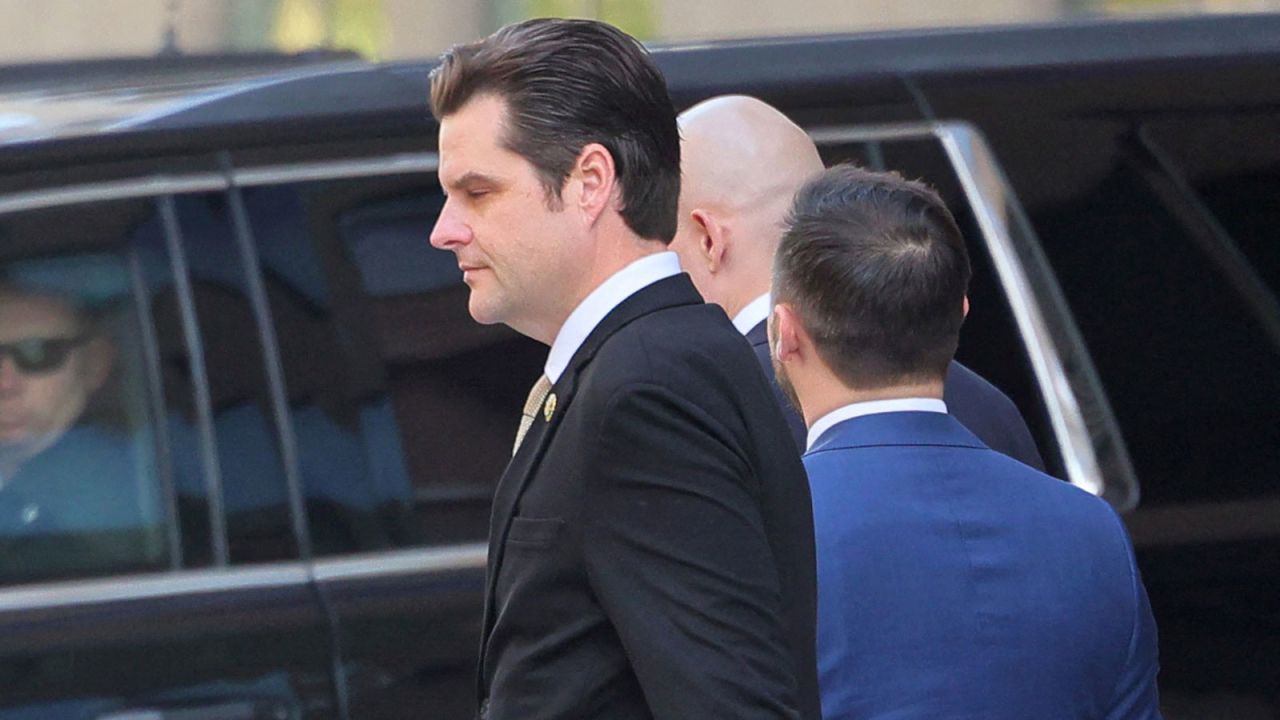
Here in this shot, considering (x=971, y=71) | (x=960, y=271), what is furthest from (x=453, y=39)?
(x=960, y=271)

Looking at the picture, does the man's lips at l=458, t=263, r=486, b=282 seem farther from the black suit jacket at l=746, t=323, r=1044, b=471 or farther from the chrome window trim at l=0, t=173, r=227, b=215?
the chrome window trim at l=0, t=173, r=227, b=215

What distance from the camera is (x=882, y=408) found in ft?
6.78

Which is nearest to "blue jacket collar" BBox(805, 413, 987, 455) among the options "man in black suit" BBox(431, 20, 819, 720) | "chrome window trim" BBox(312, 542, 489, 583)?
"man in black suit" BBox(431, 20, 819, 720)

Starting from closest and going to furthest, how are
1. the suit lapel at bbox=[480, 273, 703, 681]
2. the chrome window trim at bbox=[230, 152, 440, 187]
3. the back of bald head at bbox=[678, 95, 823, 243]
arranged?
the suit lapel at bbox=[480, 273, 703, 681] → the back of bald head at bbox=[678, 95, 823, 243] → the chrome window trim at bbox=[230, 152, 440, 187]

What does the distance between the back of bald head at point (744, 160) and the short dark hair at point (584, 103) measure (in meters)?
0.98

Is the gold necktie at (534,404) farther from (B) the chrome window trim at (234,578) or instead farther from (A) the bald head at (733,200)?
(B) the chrome window trim at (234,578)

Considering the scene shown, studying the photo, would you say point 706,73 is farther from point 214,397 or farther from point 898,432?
point 898,432

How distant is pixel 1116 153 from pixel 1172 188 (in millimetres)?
113

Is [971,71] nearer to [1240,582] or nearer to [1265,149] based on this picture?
[1265,149]

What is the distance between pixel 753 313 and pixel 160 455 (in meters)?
0.95

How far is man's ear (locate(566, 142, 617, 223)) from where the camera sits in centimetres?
176

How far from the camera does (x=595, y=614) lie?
165cm

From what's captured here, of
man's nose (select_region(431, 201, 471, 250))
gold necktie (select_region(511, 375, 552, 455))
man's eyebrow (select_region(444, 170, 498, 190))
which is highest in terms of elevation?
man's eyebrow (select_region(444, 170, 498, 190))

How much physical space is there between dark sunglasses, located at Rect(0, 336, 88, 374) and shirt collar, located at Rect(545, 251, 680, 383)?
1512 mm
